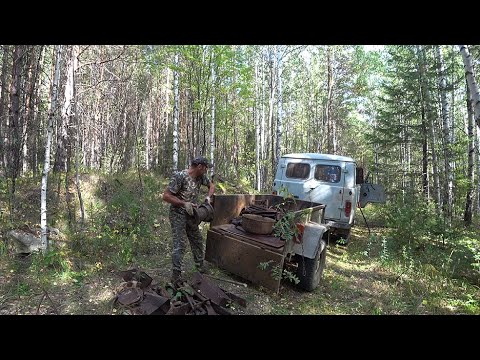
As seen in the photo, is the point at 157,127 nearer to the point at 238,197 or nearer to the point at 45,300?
the point at 238,197

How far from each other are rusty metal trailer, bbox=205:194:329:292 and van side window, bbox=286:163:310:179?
7.97 ft

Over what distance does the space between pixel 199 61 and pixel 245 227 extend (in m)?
7.78

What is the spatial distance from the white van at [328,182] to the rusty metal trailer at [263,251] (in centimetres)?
190

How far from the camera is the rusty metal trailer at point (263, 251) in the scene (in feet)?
14.8

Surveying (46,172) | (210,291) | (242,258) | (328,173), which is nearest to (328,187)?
(328,173)

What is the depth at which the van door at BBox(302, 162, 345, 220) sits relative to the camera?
7.49 metres

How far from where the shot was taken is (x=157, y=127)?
21.3 m

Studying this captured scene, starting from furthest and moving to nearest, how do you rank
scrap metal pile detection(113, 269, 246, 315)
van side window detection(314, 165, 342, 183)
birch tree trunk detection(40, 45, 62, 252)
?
van side window detection(314, 165, 342, 183)
birch tree trunk detection(40, 45, 62, 252)
scrap metal pile detection(113, 269, 246, 315)

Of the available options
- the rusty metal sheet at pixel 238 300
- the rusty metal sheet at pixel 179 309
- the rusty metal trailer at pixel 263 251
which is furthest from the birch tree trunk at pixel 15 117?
the rusty metal sheet at pixel 238 300

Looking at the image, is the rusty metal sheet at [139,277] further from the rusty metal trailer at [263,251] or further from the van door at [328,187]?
the van door at [328,187]

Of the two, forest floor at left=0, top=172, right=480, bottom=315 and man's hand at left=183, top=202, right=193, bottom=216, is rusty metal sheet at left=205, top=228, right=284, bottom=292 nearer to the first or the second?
forest floor at left=0, top=172, right=480, bottom=315

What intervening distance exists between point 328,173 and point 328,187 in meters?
0.38

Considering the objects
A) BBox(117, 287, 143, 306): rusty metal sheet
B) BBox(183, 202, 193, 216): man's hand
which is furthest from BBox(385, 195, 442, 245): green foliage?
BBox(117, 287, 143, 306): rusty metal sheet

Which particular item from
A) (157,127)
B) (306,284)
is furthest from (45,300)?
(157,127)
